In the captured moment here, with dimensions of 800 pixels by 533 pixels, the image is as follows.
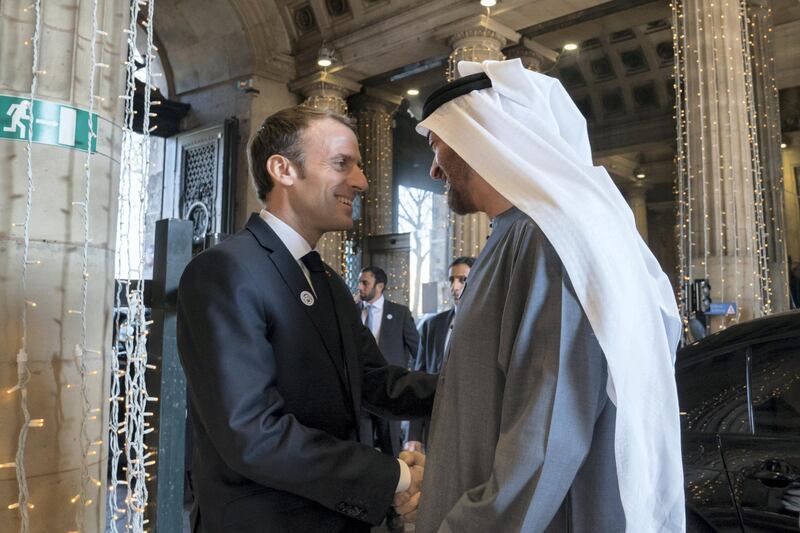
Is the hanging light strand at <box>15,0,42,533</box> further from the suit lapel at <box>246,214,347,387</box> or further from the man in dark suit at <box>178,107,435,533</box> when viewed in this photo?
the suit lapel at <box>246,214,347,387</box>

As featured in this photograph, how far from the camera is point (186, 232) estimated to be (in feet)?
9.21

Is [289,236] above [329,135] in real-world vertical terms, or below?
below

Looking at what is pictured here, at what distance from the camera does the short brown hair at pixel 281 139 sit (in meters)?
2.05

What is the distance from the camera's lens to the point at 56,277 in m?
2.38

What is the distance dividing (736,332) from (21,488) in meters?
2.71

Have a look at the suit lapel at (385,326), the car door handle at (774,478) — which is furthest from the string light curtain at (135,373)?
the suit lapel at (385,326)

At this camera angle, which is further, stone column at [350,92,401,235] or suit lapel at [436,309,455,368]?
stone column at [350,92,401,235]

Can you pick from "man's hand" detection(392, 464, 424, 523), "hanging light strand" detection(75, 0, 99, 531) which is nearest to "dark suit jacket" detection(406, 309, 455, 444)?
"hanging light strand" detection(75, 0, 99, 531)

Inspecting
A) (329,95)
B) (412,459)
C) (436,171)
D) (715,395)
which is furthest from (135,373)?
(329,95)

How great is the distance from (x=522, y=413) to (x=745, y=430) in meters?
1.67

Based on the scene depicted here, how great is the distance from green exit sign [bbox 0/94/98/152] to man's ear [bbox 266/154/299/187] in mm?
873

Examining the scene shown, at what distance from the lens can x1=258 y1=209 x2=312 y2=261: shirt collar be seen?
204 centimetres

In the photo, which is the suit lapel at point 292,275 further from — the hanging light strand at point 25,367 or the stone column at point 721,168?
the stone column at point 721,168

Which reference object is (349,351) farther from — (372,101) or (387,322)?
(372,101)
